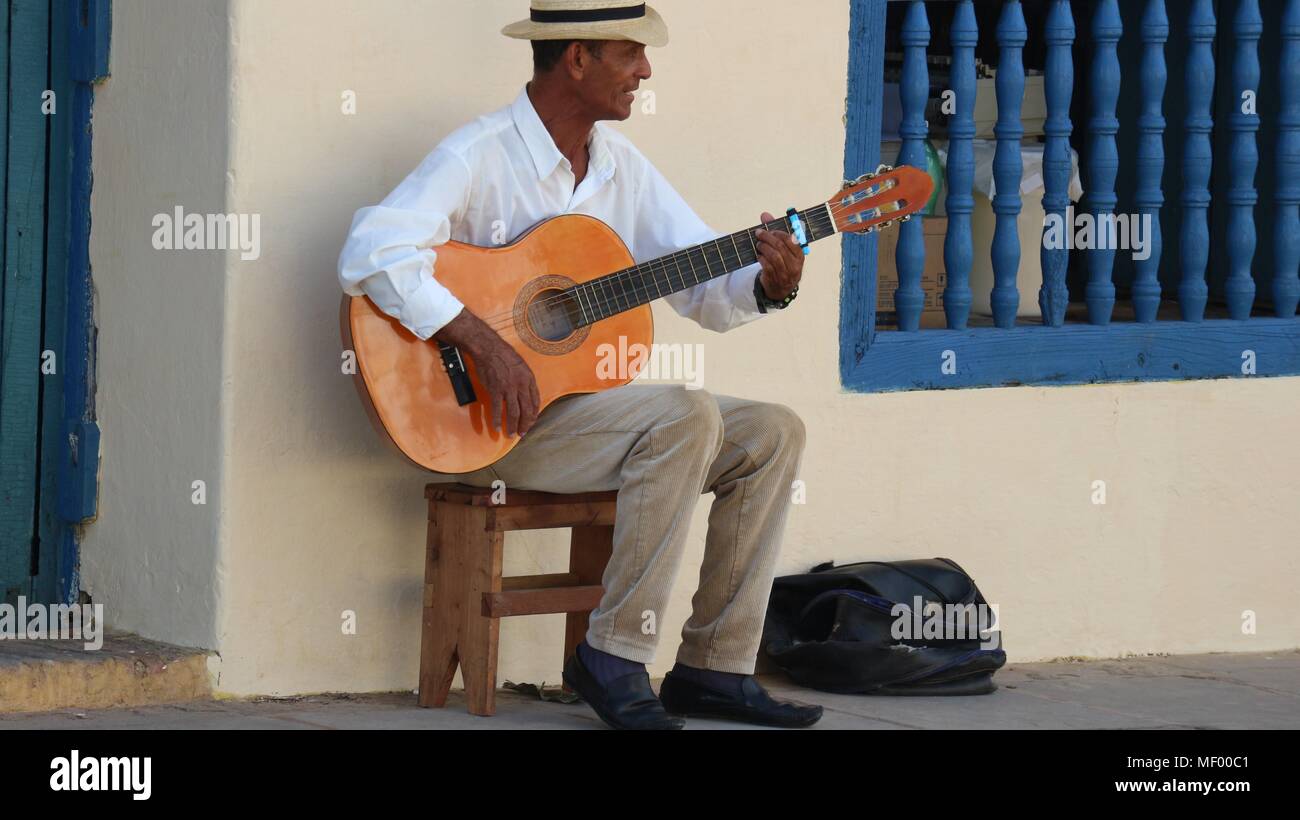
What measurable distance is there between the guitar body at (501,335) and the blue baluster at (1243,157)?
→ 7.55ft

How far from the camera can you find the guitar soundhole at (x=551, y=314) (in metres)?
4.06

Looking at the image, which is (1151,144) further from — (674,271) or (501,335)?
(501,335)

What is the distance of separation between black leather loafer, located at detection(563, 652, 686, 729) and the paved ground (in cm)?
11

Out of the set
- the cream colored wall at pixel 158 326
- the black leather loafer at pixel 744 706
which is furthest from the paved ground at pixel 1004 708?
the cream colored wall at pixel 158 326

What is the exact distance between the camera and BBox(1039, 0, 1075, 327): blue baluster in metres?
5.36

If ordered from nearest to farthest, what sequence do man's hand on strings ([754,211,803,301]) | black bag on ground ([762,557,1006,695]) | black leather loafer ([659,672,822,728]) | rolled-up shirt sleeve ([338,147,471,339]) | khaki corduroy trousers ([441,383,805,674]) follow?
rolled-up shirt sleeve ([338,147,471,339]) → khaki corduroy trousers ([441,383,805,674]) → man's hand on strings ([754,211,803,301]) → black leather loafer ([659,672,822,728]) → black bag on ground ([762,557,1006,695])

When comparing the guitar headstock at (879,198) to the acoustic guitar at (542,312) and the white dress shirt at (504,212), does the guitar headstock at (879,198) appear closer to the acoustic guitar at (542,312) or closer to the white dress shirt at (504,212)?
the acoustic guitar at (542,312)

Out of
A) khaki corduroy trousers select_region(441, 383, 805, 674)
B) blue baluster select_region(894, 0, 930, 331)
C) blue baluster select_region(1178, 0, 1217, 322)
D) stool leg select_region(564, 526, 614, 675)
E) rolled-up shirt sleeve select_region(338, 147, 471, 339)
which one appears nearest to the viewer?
rolled-up shirt sleeve select_region(338, 147, 471, 339)

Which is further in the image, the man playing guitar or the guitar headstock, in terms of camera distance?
the guitar headstock

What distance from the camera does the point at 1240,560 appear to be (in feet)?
18.2

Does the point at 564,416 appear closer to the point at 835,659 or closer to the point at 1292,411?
the point at 835,659

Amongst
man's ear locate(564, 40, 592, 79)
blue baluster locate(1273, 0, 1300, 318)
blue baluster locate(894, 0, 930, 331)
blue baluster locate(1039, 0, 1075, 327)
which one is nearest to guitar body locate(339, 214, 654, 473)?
man's ear locate(564, 40, 592, 79)

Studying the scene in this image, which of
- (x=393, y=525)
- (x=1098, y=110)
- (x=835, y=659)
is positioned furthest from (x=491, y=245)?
(x=1098, y=110)

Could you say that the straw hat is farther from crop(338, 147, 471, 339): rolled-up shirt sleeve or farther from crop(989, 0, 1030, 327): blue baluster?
crop(989, 0, 1030, 327): blue baluster
